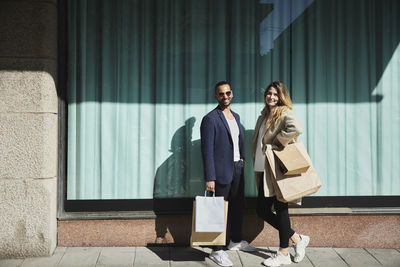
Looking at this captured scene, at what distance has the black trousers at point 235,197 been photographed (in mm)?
5132

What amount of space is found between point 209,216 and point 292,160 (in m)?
1.06

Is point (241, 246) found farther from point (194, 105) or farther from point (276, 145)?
point (194, 105)

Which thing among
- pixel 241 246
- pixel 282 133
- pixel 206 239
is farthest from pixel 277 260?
pixel 282 133

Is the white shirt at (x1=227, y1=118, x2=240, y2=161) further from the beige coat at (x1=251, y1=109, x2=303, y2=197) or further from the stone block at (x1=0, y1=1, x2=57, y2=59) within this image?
the stone block at (x1=0, y1=1, x2=57, y2=59)

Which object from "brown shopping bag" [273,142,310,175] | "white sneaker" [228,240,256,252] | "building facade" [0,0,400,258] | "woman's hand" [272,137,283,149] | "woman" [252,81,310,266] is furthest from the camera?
"building facade" [0,0,400,258]

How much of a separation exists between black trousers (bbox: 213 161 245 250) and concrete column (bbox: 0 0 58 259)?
6.54 ft

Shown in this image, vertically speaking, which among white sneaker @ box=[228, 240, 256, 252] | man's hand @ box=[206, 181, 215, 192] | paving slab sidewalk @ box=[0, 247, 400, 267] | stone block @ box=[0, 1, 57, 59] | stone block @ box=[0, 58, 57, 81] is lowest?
paving slab sidewalk @ box=[0, 247, 400, 267]

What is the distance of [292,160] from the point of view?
479cm

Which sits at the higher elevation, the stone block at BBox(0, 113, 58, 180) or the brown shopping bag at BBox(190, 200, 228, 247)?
the stone block at BBox(0, 113, 58, 180)

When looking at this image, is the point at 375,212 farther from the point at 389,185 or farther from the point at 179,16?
the point at 179,16

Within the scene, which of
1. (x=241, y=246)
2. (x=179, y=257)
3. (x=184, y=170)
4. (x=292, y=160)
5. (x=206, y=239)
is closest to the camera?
(x=292, y=160)

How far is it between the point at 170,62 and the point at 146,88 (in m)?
0.45

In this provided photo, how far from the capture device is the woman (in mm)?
4875

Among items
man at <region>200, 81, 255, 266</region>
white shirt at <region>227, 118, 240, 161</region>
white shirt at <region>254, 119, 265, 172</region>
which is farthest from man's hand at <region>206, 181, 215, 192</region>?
white shirt at <region>254, 119, 265, 172</region>
